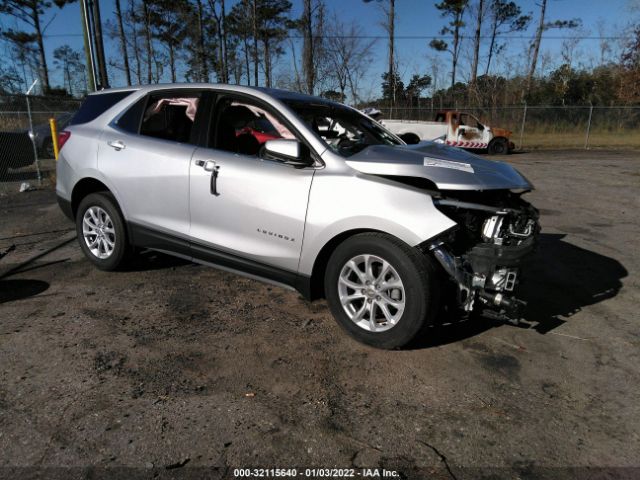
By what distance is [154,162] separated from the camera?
4.17 meters

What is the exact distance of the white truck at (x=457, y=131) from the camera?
62.4 feet

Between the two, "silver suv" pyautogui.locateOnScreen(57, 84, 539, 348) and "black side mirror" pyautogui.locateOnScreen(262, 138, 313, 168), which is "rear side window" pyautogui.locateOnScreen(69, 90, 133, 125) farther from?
"black side mirror" pyautogui.locateOnScreen(262, 138, 313, 168)

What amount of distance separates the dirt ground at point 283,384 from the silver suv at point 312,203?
372 millimetres

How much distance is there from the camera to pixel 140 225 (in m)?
4.39

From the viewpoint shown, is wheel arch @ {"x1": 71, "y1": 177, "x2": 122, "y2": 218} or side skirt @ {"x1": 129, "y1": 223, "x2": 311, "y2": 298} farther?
wheel arch @ {"x1": 71, "y1": 177, "x2": 122, "y2": 218}

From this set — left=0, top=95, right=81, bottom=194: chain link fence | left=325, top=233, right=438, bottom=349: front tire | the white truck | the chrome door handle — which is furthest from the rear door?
the white truck

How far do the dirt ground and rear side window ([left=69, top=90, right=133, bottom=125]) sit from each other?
1.58 metres

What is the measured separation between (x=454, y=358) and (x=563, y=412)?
0.76m

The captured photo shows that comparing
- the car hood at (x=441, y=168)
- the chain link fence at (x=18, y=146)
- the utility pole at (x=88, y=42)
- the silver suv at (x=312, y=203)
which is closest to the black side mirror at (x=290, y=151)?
the silver suv at (x=312, y=203)

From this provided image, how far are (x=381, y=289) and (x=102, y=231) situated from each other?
299cm

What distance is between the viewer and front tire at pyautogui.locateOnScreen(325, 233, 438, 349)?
3090 mm

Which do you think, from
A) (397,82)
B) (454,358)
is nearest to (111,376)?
(454,358)

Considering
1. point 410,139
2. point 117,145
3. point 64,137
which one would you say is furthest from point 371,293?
point 64,137

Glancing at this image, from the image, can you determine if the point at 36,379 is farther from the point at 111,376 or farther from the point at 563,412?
A: the point at 563,412
